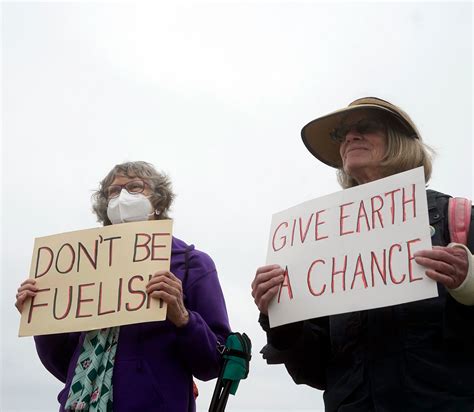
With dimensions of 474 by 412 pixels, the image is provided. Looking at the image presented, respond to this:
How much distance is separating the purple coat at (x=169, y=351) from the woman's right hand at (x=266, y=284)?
0.45 metres

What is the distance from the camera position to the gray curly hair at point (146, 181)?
12.3 feet

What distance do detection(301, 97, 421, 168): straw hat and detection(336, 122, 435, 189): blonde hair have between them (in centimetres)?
5

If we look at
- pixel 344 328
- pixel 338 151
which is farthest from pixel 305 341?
pixel 338 151

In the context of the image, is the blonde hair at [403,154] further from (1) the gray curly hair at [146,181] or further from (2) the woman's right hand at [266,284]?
(1) the gray curly hair at [146,181]

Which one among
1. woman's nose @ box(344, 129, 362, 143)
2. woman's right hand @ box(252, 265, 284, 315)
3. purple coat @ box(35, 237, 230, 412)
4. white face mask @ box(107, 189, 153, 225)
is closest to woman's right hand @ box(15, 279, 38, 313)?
purple coat @ box(35, 237, 230, 412)

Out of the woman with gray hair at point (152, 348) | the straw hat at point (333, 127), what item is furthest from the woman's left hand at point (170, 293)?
the straw hat at point (333, 127)

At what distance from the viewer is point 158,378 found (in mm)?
3102

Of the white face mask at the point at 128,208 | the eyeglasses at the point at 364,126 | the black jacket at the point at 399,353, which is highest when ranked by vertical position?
the eyeglasses at the point at 364,126

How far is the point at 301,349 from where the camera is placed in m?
2.83

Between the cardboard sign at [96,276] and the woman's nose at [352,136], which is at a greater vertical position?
the woman's nose at [352,136]

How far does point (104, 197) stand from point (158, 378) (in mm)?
1204

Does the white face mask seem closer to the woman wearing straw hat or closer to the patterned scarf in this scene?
the patterned scarf

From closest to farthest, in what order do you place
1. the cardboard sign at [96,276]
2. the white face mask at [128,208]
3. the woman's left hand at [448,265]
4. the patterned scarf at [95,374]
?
the woman's left hand at [448,265] → the patterned scarf at [95,374] → the cardboard sign at [96,276] → the white face mask at [128,208]

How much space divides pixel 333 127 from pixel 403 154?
1.69 feet
